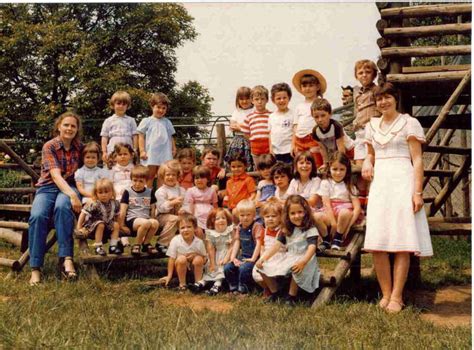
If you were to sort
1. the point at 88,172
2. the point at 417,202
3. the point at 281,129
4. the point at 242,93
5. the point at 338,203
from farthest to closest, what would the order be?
the point at 242,93
the point at 281,129
the point at 88,172
the point at 338,203
the point at 417,202

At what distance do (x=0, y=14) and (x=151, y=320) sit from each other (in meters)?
21.5

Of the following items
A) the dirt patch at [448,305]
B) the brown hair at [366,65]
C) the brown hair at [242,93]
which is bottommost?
the dirt patch at [448,305]

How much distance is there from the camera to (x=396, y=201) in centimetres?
561

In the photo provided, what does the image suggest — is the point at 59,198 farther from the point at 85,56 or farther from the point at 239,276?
the point at 85,56

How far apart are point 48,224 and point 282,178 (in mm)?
2482

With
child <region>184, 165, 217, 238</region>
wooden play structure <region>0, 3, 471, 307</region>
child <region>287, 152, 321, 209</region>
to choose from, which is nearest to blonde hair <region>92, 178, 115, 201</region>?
wooden play structure <region>0, 3, 471, 307</region>

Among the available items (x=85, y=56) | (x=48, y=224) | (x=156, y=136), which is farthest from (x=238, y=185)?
(x=85, y=56)

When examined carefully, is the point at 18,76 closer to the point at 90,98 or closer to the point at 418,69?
the point at 90,98

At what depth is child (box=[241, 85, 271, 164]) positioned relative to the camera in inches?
306

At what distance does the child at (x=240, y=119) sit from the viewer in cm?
807

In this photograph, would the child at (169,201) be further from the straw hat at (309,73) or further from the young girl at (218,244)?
the straw hat at (309,73)

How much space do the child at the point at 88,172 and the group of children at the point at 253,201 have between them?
11 millimetres

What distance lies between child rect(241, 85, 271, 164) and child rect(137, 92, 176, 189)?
103 cm

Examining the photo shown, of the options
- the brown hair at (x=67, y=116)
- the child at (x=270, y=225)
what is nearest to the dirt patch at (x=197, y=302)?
the child at (x=270, y=225)
